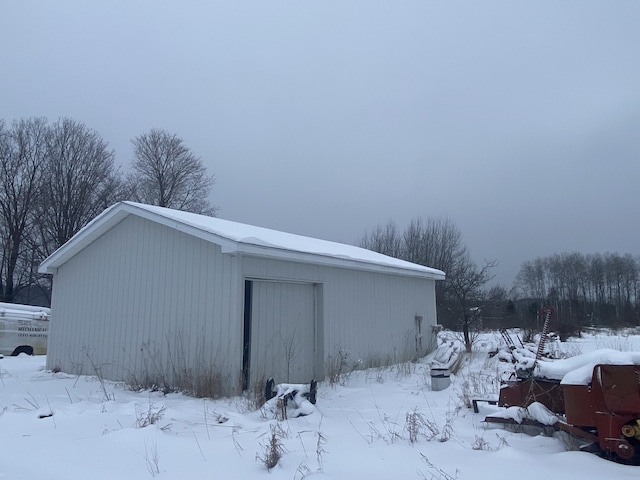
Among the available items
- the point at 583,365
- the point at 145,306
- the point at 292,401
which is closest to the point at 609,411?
the point at 583,365

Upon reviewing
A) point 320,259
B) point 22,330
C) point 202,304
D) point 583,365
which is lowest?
point 22,330

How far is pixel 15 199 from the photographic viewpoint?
30766 millimetres

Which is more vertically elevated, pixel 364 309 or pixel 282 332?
pixel 364 309

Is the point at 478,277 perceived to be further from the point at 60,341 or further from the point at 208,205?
the point at 208,205

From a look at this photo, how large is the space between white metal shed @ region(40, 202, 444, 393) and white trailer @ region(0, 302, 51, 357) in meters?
6.75

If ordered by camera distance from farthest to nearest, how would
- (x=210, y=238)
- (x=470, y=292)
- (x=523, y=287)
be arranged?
1. (x=523, y=287)
2. (x=470, y=292)
3. (x=210, y=238)

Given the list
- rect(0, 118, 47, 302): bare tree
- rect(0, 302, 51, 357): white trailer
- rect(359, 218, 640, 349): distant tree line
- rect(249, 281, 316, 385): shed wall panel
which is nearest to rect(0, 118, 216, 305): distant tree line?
rect(0, 118, 47, 302): bare tree

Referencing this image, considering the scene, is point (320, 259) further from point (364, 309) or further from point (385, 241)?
point (385, 241)

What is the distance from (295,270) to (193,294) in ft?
7.19

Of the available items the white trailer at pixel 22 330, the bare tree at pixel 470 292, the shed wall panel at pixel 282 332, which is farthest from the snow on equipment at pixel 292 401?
the bare tree at pixel 470 292

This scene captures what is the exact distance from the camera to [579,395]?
4.71 m

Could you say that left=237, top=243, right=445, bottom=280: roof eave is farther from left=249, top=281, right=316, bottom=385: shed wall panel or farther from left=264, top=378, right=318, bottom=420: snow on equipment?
left=264, top=378, right=318, bottom=420: snow on equipment

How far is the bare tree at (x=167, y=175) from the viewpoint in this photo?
36.3 metres

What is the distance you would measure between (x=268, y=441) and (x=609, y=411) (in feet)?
10.9
